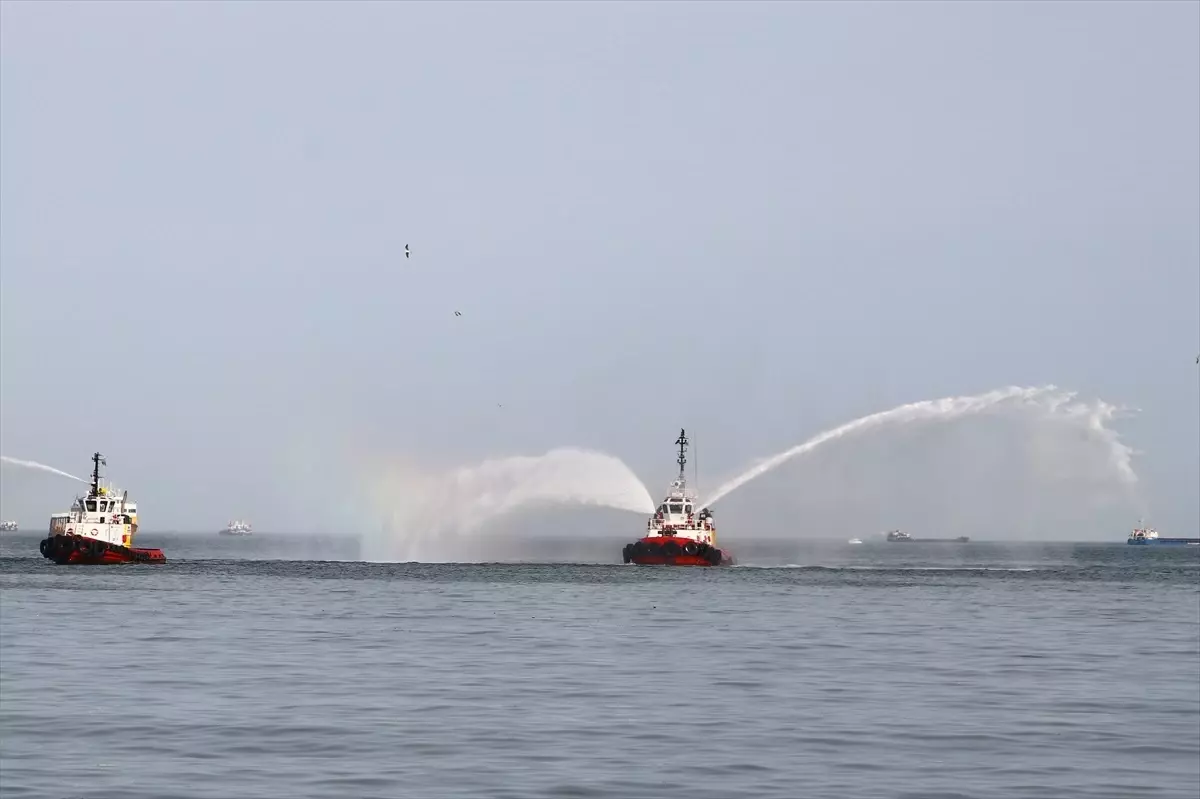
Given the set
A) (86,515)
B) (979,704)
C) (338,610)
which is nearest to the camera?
(979,704)

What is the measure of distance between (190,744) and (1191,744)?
2331 centimetres

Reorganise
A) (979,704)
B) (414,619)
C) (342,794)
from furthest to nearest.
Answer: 1. (414,619)
2. (979,704)
3. (342,794)

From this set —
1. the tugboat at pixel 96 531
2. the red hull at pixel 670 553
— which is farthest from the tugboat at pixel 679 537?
the tugboat at pixel 96 531

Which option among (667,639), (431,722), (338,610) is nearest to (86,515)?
(338,610)

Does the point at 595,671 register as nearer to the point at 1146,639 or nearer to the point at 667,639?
the point at 667,639

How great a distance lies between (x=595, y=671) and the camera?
5103 cm

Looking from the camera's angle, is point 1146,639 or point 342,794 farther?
point 1146,639

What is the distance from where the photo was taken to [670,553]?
15612cm

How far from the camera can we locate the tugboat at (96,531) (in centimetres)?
15038

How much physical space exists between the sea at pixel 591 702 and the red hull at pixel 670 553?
68.3 meters

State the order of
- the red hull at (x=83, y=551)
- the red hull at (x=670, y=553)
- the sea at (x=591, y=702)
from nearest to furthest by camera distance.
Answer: the sea at (x=591, y=702) < the red hull at (x=83, y=551) < the red hull at (x=670, y=553)

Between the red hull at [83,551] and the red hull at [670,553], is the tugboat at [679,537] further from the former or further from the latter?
the red hull at [83,551]

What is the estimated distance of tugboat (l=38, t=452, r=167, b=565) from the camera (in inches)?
5920

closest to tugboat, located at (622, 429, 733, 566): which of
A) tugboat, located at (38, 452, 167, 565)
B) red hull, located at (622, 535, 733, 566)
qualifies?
red hull, located at (622, 535, 733, 566)
